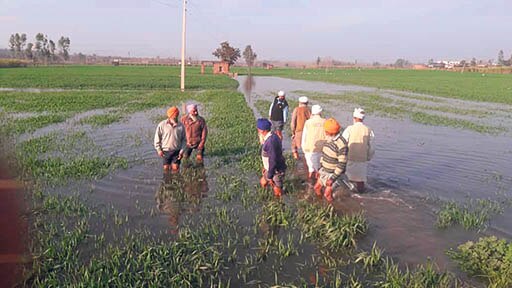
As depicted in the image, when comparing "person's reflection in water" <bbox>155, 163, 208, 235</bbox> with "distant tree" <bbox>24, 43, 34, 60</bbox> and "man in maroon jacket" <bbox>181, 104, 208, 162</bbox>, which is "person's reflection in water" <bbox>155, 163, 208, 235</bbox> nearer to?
"man in maroon jacket" <bbox>181, 104, 208, 162</bbox>

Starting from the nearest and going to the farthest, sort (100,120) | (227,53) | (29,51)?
(100,120) < (227,53) < (29,51)

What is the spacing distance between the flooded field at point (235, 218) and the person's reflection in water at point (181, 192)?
4 cm

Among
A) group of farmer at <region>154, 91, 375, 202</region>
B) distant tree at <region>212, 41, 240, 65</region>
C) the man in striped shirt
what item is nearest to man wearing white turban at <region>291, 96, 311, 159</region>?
group of farmer at <region>154, 91, 375, 202</region>

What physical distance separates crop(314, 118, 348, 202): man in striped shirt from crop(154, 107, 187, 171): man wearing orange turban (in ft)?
10.9

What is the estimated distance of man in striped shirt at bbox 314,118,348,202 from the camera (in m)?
7.02

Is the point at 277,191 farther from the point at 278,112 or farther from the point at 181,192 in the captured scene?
the point at 278,112

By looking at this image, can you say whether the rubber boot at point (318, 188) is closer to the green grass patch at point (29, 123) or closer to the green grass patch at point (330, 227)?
the green grass patch at point (330, 227)

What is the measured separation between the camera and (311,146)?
8.45 meters

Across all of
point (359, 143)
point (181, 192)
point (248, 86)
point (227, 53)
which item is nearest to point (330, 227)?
point (359, 143)

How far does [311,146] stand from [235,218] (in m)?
2.66

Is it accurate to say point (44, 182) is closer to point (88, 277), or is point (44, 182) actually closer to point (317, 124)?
point (88, 277)

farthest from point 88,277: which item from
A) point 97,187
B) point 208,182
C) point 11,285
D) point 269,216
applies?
point 208,182

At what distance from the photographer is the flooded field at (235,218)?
15.8 ft

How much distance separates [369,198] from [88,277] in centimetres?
542
